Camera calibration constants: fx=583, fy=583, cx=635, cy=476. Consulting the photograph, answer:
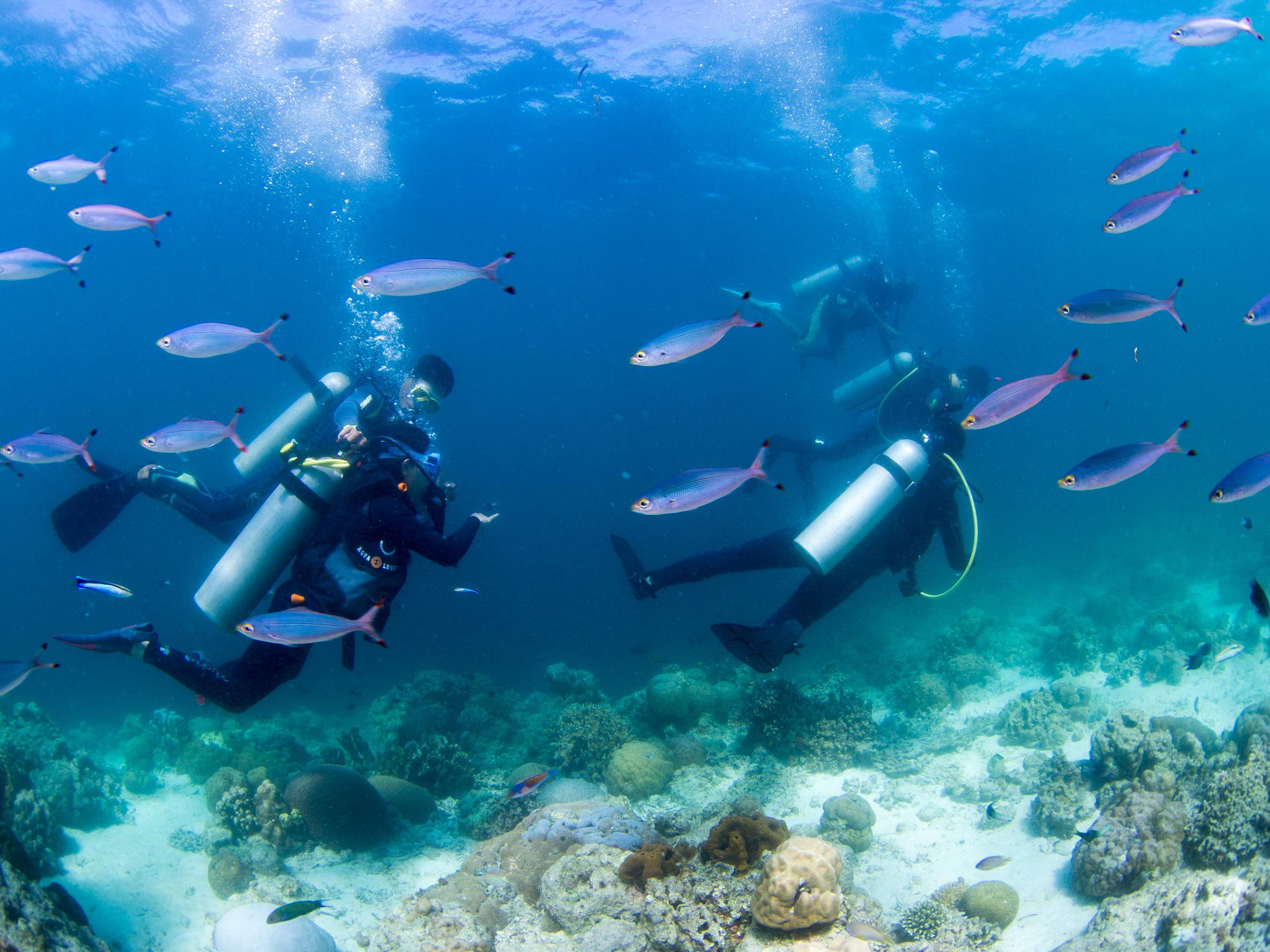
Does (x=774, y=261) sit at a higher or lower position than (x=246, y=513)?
lower

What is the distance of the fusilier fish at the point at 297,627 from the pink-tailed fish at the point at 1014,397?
15.6ft

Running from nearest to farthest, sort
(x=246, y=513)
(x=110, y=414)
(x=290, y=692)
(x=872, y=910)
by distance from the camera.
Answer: (x=872, y=910)
(x=246, y=513)
(x=290, y=692)
(x=110, y=414)

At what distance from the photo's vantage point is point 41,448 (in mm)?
5660

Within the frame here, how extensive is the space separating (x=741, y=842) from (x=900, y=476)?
15.8ft

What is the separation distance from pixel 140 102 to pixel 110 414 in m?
71.9

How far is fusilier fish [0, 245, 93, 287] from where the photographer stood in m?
5.88

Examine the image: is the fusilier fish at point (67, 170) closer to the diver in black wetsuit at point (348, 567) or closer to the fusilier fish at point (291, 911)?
the diver in black wetsuit at point (348, 567)

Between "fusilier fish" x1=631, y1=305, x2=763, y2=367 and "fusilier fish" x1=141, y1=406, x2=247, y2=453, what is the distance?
13.7ft

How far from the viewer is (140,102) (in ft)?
75.4

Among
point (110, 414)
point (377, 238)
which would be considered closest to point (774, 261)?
point (377, 238)

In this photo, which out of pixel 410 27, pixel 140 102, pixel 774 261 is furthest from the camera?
pixel 774 261

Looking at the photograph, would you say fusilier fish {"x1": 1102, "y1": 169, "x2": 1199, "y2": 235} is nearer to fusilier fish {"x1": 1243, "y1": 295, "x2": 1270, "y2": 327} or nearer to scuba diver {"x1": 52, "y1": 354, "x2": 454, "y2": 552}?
fusilier fish {"x1": 1243, "y1": 295, "x2": 1270, "y2": 327}

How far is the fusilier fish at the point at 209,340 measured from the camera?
5645mm

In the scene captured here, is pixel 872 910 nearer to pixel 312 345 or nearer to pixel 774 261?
pixel 774 261
